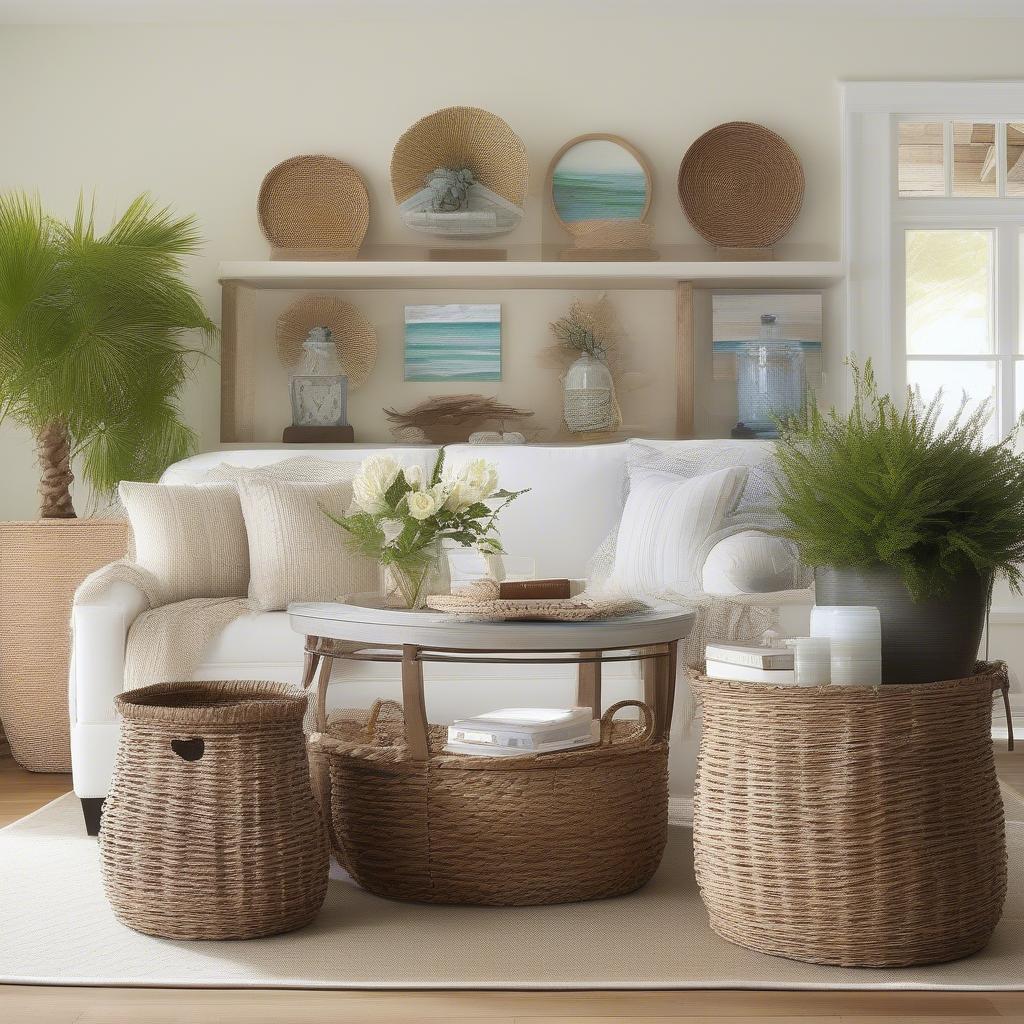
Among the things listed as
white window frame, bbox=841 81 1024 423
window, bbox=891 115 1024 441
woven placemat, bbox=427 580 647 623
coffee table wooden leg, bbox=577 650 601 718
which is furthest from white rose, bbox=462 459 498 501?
window, bbox=891 115 1024 441

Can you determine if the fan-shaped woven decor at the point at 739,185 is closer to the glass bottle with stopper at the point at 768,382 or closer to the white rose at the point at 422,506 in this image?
the glass bottle with stopper at the point at 768,382

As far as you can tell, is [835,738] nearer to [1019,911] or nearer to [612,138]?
[1019,911]

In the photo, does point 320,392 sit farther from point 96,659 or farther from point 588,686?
point 588,686

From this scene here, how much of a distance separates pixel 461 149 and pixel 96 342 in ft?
5.05

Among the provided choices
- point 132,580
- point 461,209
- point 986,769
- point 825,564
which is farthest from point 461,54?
point 986,769

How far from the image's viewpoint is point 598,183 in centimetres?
467

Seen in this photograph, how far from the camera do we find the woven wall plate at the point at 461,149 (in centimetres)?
460

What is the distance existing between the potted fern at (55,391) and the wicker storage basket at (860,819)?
2430 mm

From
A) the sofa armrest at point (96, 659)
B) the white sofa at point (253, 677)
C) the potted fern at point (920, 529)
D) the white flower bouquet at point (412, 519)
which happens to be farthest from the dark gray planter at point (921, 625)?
the sofa armrest at point (96, 659)

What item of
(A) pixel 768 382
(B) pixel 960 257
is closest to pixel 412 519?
(A) pixel 768 382

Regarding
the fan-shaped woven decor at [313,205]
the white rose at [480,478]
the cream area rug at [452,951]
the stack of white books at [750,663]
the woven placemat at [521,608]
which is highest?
the fan-shaped woven decor at [313,205]

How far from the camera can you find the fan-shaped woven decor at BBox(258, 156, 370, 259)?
183 inches

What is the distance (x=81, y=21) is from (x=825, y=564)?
382cm

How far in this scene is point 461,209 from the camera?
4.57 metres
